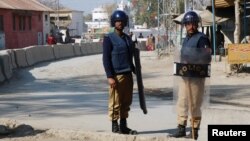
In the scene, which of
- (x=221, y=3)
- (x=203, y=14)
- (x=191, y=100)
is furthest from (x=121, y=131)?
(x=203, y=14)

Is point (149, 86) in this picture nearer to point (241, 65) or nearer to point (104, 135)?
point (241, 65)

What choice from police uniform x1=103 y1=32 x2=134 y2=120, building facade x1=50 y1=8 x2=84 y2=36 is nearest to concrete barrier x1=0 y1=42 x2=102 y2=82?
police uniform x1=103 y1=32 x2=134 y2=120

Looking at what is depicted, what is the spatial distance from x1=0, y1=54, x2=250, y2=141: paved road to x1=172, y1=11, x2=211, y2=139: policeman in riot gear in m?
0.60

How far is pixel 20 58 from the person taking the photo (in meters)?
25.1

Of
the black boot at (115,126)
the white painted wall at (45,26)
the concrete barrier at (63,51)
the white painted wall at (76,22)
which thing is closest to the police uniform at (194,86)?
the black boot at (115,126)

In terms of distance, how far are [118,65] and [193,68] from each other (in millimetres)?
1237

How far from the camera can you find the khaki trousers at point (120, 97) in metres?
8.06

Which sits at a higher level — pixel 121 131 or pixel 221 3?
pixel 221 3

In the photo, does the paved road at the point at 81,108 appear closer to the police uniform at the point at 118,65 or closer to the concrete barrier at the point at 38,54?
the police uniform at the point at 118,65

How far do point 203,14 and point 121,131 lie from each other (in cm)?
2388

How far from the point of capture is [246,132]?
5.71 m

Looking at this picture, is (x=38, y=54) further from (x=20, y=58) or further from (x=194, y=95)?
(x=194, y=95)

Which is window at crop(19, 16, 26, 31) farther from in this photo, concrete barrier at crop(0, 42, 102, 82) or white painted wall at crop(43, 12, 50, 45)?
concrete barrier at crop(0, 42, 102, 82)

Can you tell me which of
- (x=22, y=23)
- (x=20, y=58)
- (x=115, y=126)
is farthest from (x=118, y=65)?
(x=22, y=23)
